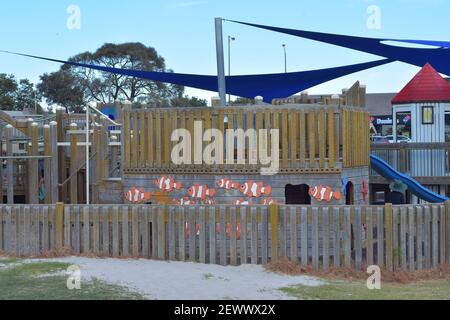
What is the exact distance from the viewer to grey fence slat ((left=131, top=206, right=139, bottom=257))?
12171 millimetres

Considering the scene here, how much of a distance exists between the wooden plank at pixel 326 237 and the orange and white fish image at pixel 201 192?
10.0ft

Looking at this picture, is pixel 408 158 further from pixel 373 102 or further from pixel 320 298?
pixel 373 102

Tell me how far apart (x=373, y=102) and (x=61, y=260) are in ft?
253

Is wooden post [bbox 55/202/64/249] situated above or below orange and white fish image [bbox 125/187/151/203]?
below

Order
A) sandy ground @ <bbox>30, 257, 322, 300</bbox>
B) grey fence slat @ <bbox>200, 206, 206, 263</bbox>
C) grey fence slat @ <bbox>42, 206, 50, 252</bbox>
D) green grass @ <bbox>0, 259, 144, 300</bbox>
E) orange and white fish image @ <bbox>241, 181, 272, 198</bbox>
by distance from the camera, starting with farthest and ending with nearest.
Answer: orange and white fish image @ <bbox>241, 181, 272, 198</bbox> < grey fence slat @ <bbox>42, 206, 50, 252</bbox> < grey fence slat @ <bbox>200, 206, 206, 263</bbox> < sandy ground @ <bbox>30, 257, 322, 300</bbox> < green grass @ <bbox>0, 259, 144, 300</bbox>

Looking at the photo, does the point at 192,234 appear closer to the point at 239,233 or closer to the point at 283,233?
the point at 239,233

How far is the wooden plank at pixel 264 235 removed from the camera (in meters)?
11.9

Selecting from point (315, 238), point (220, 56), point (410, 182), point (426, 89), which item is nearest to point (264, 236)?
point (315, 238)

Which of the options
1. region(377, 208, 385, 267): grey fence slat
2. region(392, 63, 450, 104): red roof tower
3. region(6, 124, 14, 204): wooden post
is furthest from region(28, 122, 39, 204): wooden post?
region(392, 63, 450, 104): red roof tower

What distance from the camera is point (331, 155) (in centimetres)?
1395

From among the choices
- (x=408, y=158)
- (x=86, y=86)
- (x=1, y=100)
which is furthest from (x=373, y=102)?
(x=408, y=158)

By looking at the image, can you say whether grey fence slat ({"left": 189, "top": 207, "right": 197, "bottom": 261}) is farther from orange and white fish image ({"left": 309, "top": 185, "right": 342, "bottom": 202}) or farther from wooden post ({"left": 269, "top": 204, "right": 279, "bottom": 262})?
orange and white fish image ({"left": 309, "top": 185, "right": 342, "bottom": 202})

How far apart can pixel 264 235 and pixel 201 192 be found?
273cm

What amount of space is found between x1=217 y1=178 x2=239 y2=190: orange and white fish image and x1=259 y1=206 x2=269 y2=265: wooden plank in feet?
7.26
